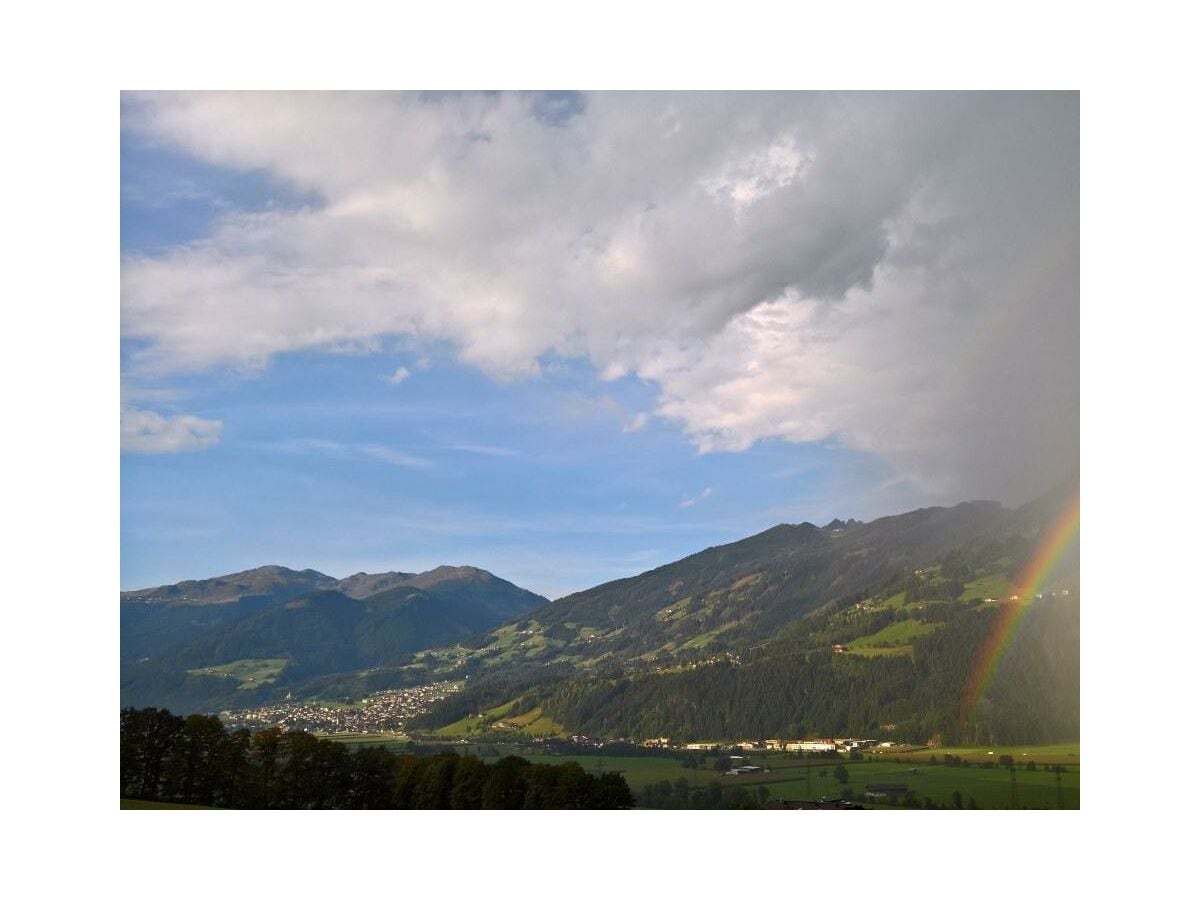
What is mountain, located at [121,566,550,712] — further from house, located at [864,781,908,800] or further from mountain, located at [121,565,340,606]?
house, located at [864,781,908,800]

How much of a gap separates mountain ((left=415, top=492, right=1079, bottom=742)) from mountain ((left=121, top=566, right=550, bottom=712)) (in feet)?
53.4

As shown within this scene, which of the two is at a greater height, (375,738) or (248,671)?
(375,738)

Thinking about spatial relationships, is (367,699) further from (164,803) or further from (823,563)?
(164,803)

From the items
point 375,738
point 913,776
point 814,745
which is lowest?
point 375,738

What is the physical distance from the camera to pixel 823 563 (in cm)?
8150

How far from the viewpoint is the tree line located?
2505cm

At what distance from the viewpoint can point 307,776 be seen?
27.1m

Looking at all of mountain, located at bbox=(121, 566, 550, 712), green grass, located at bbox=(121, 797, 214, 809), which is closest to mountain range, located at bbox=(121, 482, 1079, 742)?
mountain, located at bbox=(121, 566, 550, 712)

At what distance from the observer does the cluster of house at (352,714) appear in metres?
59.5

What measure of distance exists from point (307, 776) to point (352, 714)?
4152 centimetres

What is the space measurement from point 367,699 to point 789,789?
1911 inches

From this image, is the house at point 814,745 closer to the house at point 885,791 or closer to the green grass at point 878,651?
the green grass at point 878,651

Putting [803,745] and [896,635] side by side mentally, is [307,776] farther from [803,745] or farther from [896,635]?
[896,635]

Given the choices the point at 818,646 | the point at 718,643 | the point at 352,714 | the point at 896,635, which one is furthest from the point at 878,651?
the point at 352,714
